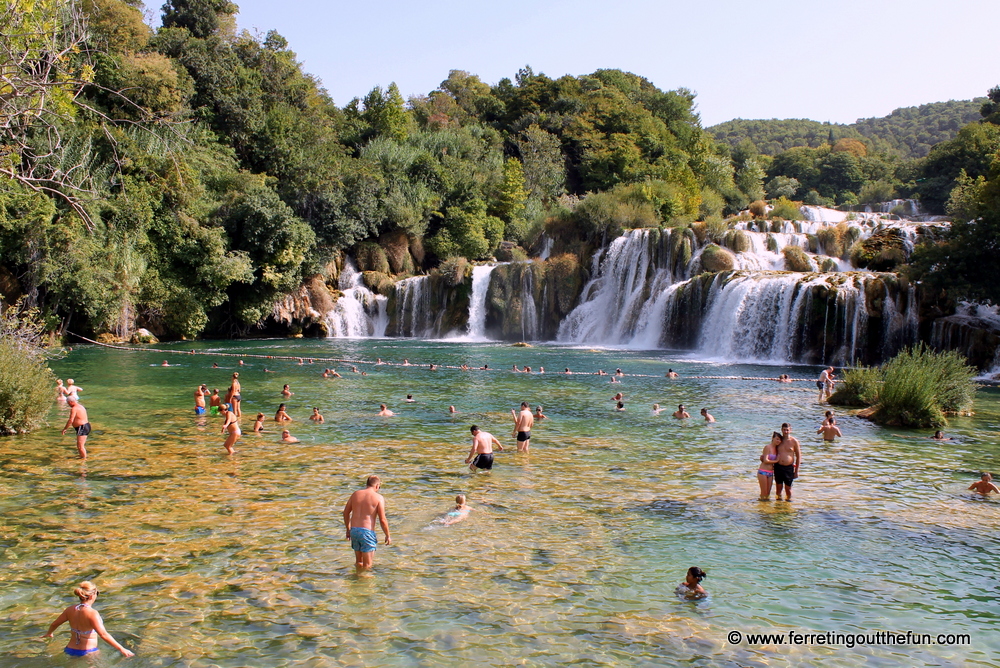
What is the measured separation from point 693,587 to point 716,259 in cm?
3258

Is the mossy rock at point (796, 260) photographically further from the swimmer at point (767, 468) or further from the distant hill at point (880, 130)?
the distant hill at point (880, 130)

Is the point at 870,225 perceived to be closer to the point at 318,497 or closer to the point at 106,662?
the point at 318,497

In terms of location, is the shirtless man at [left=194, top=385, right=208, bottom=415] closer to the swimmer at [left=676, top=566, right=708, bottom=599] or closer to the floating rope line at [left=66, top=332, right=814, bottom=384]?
the floating rope line at [left=66, top=332, right=814, bottom=384]

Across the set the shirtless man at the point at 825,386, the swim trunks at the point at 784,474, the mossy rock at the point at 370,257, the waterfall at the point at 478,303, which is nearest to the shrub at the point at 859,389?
the shirtless man at the point at 825,386

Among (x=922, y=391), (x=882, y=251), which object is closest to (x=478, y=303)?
(x=882, y=251)

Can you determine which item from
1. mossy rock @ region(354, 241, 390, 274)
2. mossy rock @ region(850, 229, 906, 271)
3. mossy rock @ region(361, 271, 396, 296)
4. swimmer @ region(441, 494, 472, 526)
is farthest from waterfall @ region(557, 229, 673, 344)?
swimmer @ region(441, 494, 472, 526)

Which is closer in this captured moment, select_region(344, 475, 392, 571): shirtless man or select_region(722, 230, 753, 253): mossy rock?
select_region(344, 475, 392, 571): shirtless man

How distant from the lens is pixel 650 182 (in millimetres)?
52719

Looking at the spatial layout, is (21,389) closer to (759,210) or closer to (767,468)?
(767,468)

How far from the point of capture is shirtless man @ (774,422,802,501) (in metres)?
11.0

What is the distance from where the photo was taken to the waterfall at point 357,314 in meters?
45.6

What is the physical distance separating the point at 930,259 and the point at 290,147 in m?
39.1

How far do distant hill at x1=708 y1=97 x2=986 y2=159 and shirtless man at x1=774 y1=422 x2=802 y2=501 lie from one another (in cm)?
9596

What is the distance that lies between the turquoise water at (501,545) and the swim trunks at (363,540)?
331 mm
